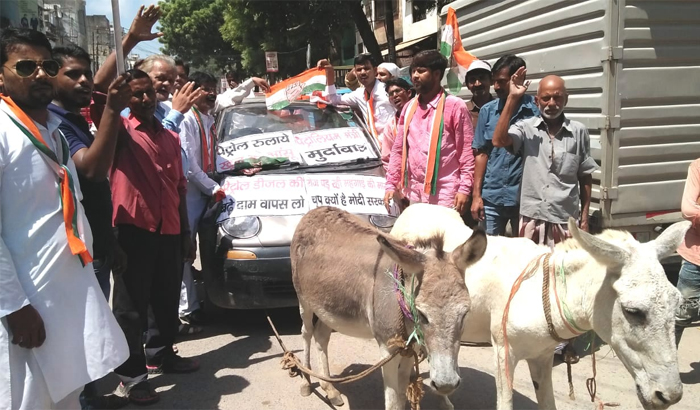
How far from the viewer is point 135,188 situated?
3.49 metres

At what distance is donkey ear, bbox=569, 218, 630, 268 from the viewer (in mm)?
2277

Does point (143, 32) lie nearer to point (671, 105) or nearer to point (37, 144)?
point (37, 144)

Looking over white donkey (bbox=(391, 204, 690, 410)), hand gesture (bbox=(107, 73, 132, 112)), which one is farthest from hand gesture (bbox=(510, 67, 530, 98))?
hand gesture (bbox=(107, 73, 132, 112))

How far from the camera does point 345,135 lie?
224 inches

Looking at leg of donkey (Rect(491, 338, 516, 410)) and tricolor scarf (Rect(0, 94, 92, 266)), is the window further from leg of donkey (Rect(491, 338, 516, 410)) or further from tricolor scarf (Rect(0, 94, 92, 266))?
tricolor scarf (Rect(0, 94, 92, 266))

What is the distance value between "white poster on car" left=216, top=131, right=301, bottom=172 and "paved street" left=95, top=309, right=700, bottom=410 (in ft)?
5.84

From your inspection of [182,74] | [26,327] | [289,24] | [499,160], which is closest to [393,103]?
[499,160]

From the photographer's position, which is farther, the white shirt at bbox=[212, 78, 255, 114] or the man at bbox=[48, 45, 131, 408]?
the white shirt at bbox=[212, 78, 255, 114]

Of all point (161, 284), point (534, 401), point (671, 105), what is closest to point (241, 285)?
point (161, 284)

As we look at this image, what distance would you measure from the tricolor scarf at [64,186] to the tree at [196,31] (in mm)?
38394

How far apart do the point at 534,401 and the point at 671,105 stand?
10.4 ft

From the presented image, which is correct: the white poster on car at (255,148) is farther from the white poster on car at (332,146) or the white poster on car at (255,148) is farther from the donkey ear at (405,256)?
the donkey ear at (405,256)

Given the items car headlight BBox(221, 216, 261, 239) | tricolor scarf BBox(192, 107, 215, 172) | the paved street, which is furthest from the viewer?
tricolor scarf BBox(192, 107, 215, 172)

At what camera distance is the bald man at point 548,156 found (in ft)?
11.8
